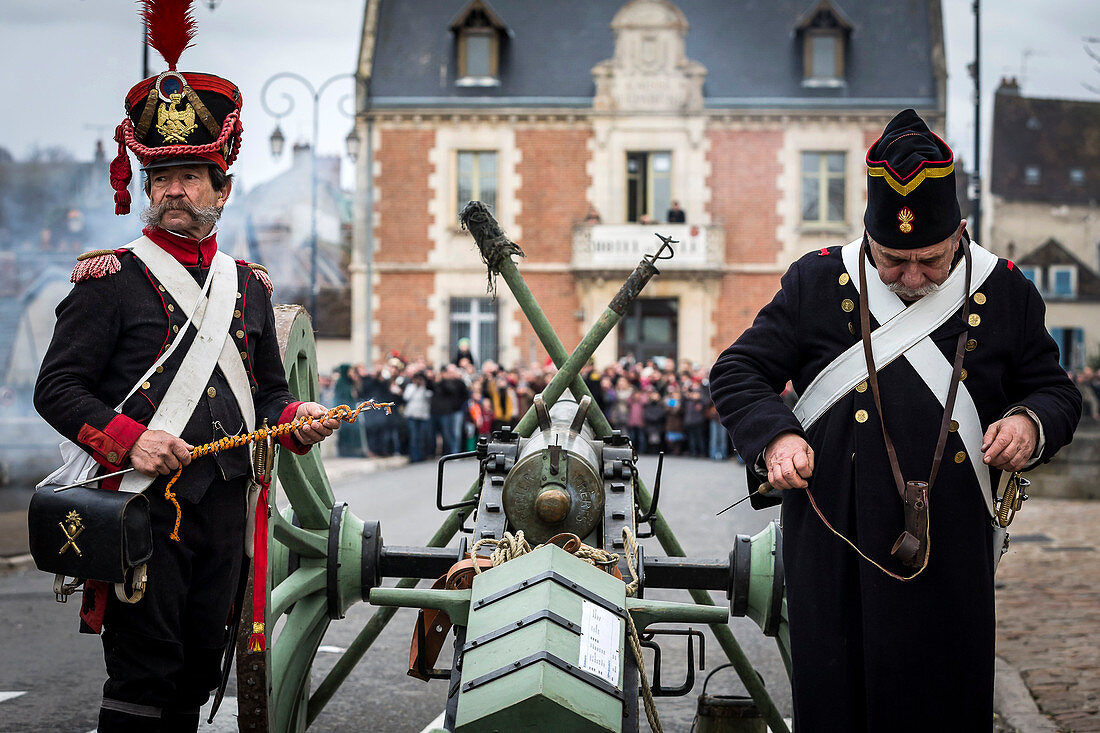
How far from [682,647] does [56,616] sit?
3.42 meters

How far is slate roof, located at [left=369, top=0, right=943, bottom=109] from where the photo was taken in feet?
96.2

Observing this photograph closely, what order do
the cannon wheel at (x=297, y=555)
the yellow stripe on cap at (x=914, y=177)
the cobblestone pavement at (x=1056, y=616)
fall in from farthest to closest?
1. the cobblestone pavement at (x=1056, y=616)
2. the cannon wheel at (x=297, y=555)
3. the yellow stripe on cap at (x=914, y=177)

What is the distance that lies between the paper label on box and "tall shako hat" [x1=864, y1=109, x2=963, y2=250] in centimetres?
112

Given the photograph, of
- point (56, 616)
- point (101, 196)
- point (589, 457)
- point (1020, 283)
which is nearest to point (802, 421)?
point (1020, 283)

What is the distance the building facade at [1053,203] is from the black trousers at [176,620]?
3596cm

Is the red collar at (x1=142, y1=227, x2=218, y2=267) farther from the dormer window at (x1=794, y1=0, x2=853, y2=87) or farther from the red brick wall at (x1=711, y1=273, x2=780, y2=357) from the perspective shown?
the dormer window at (x1=794, y1=0, x2=853, y2=87)

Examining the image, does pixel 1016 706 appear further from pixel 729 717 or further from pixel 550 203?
pixel 550 203

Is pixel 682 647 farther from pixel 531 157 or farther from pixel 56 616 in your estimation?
pixel 531 157

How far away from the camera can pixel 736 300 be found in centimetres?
2880

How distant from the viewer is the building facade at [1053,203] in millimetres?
38375

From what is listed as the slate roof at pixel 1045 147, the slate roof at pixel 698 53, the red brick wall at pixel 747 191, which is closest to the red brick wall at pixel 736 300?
the red brick wall at pixel 747 191

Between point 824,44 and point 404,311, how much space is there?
11.2 m

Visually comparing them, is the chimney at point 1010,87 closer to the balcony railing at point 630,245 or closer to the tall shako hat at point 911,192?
the balcony railing at point 630,245

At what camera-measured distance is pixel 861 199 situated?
28500 mm
